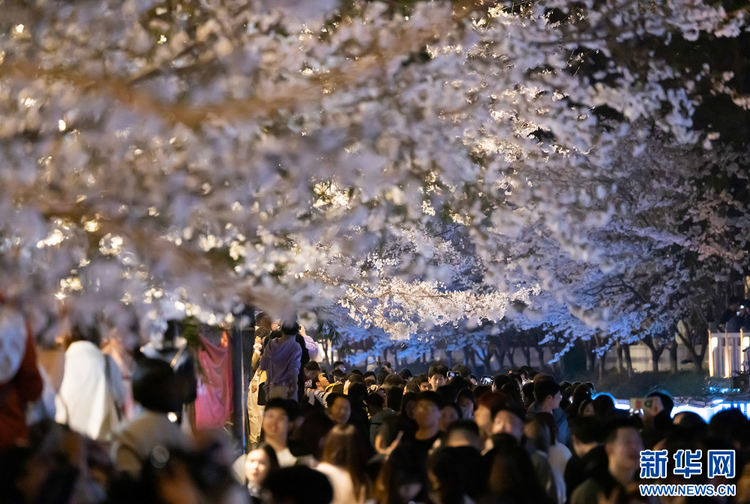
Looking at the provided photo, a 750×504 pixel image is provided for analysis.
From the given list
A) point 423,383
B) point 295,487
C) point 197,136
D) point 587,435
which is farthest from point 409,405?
point 423,383

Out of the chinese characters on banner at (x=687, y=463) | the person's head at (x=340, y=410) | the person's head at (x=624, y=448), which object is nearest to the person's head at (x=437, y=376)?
the person's head at (x=340, y=410)

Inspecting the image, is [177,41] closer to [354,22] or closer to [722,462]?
[354,22]

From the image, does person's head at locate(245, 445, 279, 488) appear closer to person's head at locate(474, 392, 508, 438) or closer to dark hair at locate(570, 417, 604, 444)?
person's head at locate(474, 392, 508, 438)

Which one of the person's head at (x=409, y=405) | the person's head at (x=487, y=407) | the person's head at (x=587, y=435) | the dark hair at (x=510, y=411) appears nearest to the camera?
the person's head at (x=587, y=435)

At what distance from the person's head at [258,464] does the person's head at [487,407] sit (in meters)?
1.73

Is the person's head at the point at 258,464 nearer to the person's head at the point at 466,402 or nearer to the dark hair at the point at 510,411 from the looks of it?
the dark hair at the point at 510,411

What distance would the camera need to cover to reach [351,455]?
16.0ft

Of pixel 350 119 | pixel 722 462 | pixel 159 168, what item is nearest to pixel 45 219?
pixel 159 168

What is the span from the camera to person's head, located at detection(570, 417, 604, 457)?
18.6 ft

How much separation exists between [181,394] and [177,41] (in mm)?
1743

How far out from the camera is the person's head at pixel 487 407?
20.5 feet

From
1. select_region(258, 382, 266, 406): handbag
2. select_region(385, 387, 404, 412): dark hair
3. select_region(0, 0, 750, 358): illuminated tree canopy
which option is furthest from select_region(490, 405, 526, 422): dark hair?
select_region(258, 382, 266, 406): handbag

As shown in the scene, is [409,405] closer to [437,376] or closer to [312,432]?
[312,432]

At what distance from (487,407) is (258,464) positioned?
224 centimetres
